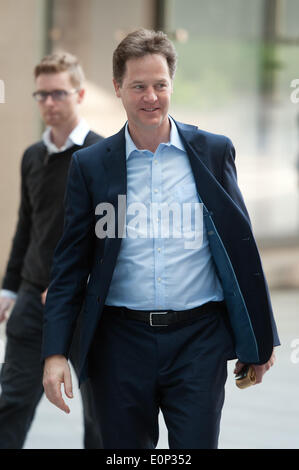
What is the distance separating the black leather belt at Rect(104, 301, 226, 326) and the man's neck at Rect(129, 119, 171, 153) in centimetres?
55

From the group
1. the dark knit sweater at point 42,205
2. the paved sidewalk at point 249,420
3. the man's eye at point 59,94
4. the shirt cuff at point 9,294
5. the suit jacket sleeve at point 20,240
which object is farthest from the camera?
the paved sidewalk at point 249,420

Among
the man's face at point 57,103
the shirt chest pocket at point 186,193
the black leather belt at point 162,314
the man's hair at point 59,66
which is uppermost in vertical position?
the man's hair at point 59,66

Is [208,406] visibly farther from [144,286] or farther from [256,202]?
[256,202]

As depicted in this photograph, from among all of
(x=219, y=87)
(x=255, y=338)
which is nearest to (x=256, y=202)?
(x=219, y=87)

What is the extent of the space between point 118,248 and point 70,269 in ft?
0.71

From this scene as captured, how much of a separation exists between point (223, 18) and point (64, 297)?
863cm

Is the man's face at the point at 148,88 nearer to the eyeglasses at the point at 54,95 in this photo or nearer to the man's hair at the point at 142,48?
the man's hair at the point at 142,48

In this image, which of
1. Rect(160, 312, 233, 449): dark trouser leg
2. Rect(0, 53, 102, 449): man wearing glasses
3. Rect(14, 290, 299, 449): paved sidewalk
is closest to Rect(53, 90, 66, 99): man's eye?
Rect(0, 53, 102, 449): man wearing glasses

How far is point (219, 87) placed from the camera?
36.8 feet

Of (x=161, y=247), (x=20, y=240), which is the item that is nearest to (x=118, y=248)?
(x=161, y=247)

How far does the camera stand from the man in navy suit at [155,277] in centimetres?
302

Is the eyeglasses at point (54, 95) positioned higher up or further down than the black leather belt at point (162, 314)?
higher up

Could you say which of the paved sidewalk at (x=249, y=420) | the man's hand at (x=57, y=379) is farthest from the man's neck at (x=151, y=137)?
the paved sidewalk at (x=249, y=420)

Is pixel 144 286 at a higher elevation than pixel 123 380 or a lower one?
higher
